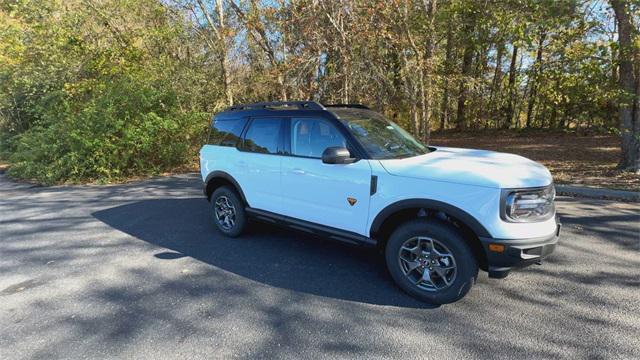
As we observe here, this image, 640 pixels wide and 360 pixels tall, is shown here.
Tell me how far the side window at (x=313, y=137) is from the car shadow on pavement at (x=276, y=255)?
1167 mm

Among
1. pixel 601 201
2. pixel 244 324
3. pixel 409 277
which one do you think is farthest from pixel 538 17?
pixel 244 324

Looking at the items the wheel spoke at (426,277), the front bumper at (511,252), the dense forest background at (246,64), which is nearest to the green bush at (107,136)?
the dense forest background at (246,64)

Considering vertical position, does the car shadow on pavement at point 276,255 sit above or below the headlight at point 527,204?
below

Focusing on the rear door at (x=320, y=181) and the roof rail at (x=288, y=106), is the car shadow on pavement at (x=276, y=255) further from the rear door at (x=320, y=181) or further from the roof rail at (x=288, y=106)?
the roof rail at (x=288, y=106)

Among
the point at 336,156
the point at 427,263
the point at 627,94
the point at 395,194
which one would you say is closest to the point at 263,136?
the point at 336,156

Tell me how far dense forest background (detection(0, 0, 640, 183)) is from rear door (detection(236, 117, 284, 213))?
5.38 meters

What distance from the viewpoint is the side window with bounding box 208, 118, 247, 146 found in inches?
184

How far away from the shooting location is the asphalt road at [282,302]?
254 centimetres

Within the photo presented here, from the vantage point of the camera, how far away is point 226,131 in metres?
4.85

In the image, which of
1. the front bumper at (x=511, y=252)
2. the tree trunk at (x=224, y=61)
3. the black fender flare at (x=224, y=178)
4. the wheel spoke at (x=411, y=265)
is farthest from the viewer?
the tree trunk at (x=224, y=61)

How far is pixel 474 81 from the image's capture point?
930 centimetres

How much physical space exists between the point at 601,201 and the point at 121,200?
931 cm

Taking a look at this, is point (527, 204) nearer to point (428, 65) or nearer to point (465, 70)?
point (428, 65)

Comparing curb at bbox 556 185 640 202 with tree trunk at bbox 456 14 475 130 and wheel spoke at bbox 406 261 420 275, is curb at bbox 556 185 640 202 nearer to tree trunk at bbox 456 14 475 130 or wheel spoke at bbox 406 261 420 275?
tree trunk at bbox 456 14 475 130
